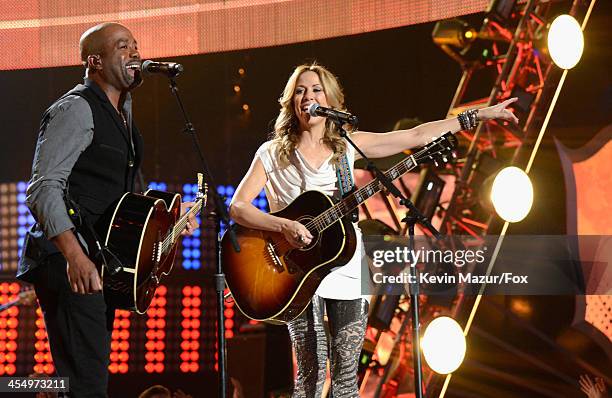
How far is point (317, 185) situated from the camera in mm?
3637

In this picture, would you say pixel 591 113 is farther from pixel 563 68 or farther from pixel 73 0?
pixel 73 0

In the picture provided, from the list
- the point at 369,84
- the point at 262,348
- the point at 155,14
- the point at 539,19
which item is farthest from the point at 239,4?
the point at 262,348

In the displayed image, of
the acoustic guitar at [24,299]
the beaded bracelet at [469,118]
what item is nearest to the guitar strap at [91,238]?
the beaded bracelet at [469,118]

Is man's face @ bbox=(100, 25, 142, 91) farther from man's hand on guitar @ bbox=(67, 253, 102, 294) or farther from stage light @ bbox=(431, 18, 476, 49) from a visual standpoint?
stage light @ bbox=(431, 18, 476, 49)

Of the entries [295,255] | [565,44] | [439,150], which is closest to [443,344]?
[439,150]

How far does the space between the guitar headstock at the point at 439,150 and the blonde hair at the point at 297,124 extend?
398 millimetres

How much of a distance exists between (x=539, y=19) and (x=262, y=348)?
3281mm

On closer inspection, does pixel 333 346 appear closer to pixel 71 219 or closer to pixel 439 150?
pixel 439 150

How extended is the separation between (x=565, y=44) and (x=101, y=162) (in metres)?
3.67

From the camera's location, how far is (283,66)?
21.7 ft

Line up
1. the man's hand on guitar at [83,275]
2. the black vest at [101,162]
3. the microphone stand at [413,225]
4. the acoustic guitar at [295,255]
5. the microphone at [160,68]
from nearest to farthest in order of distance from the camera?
the man's hand on guitar at [83,275] → the black vest at [101,162] → the microphone at [160,68] → the acoustic guitar at [295,255] → the microphone stand at [413,225]

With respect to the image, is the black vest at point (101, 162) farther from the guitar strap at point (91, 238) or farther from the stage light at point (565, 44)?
the stage light at point (565, 44)

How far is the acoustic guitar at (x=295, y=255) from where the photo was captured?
3.47 metres

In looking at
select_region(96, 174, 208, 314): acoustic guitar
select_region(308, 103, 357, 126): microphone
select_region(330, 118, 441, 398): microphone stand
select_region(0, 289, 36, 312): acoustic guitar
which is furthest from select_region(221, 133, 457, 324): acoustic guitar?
select_region(0, 289, 36, 312): acoustic guitar
